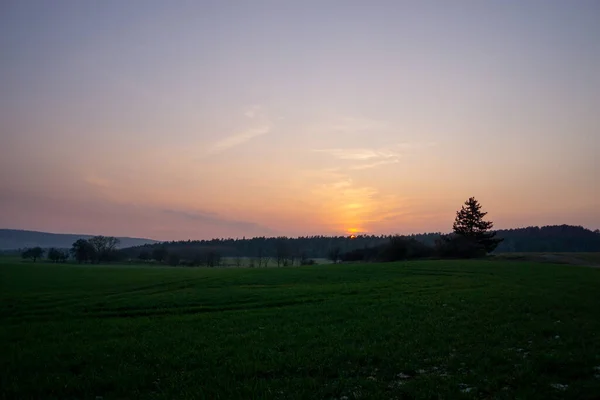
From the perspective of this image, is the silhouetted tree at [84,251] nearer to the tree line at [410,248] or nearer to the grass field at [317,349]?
the tree line at [410,248]

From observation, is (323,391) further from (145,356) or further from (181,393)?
(145,356)

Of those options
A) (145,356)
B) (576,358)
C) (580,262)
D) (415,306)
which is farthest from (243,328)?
(580,262)

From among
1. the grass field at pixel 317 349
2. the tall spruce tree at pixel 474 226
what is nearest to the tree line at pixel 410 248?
the tall spruce tree at pixel 474 226

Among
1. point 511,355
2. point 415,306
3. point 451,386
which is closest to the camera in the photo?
point 451,386

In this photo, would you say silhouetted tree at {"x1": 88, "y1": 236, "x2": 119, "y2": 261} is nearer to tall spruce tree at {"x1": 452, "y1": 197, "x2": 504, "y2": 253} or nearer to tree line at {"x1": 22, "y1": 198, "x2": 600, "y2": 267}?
tree line at {"x1": 22, "y1": 198, "x2": 600, "y2": 267}

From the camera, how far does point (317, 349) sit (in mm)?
15570

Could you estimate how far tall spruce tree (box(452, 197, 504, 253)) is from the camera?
108438 millimetres

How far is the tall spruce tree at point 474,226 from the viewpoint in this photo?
356 feet

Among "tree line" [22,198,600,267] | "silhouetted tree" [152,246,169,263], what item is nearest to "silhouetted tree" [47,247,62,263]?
"tree line" [22,198,600,267]

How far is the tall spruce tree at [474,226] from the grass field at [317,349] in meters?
83.2

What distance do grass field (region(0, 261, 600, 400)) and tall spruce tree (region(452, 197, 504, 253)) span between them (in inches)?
3274

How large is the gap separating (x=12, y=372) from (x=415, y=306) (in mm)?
21085

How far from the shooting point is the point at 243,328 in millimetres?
20719

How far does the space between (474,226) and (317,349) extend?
348ft
